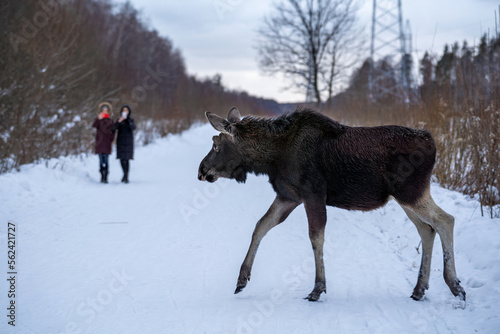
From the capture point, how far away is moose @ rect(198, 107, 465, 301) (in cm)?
430

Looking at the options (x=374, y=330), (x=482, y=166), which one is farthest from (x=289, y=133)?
(x=482, y=166)

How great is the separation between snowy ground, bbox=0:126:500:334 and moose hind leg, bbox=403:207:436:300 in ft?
0.42

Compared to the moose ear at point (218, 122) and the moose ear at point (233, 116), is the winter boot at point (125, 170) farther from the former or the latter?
the moose ear at point (218, 122)

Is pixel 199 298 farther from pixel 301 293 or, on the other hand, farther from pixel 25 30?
pixel 25 30

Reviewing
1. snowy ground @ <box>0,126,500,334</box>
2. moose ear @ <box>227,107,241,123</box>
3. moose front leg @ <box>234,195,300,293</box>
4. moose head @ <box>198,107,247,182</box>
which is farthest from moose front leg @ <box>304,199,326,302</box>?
moose ear @ <box>227,107,241,123</box>

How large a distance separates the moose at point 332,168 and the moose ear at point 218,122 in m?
0.01

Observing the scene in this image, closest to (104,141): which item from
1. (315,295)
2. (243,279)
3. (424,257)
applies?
(243,279)

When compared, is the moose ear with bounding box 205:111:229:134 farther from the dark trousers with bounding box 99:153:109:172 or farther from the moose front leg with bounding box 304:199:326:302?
the dark trousers with bounding box 99:153:109:172

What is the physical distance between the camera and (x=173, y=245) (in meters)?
6.62

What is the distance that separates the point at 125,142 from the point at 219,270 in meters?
8.53

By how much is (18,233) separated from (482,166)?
7724 mm

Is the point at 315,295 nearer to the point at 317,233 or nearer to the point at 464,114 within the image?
the point at 317,233

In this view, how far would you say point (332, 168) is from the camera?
453 cm

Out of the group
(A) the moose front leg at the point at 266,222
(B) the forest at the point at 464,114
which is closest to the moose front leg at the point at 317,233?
(A) the moose front leg at the point at 266,222
